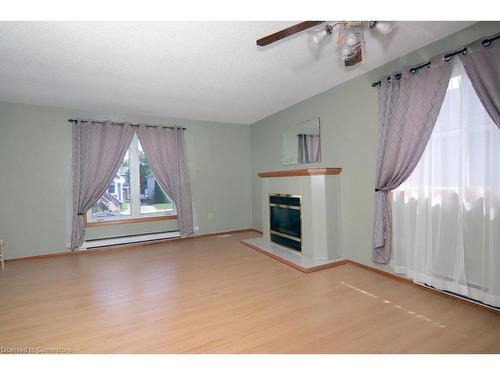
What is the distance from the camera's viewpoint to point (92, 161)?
426 centimetres

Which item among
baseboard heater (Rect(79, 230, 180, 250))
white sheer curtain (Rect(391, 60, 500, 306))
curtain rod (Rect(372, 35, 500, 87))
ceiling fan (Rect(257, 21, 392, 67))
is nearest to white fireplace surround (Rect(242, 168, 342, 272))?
white sheer curtain (Rect(391, 60, 500, 306))

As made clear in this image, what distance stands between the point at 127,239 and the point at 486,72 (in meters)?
5.28

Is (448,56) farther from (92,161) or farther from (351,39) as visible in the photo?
(92,161)

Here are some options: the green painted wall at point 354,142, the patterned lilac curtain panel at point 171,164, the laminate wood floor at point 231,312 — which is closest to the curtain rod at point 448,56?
the green painted wall at point 354,142

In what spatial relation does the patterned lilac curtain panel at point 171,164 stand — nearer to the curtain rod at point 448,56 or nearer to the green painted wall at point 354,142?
the green painted wall at point 354,142

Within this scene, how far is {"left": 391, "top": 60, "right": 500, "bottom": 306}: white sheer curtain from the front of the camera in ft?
6.70

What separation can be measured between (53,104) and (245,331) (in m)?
4.51

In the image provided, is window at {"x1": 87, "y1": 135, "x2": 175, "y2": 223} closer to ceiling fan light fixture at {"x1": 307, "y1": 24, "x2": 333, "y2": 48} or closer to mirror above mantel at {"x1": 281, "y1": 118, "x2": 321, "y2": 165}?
mirror above mantel at {"x1": 281, "y1": 118, "x2": 321, "y2": 165}

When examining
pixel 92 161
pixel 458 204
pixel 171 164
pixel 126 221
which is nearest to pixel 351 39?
pixel 458 204

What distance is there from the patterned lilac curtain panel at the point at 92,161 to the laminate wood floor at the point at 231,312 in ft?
3.51

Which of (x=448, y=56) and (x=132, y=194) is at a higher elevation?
(x=448, y=56)

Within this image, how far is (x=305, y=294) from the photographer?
2514 millimetres

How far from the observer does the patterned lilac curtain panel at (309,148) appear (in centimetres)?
390

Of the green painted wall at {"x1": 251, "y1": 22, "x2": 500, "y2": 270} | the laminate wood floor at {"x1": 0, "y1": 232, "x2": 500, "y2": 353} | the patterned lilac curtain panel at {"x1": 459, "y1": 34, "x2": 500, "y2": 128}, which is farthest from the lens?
the green painted wall at {"x1": 251, "y1": 22, "x2": 500, "y2": 270}
